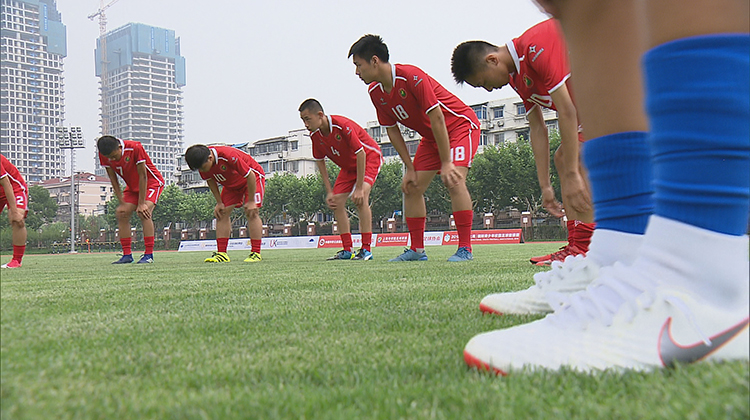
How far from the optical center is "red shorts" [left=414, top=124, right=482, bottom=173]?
5707 millimetres

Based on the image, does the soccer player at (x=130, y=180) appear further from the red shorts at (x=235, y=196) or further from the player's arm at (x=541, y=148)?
the player's arm at (x=541, y=148)

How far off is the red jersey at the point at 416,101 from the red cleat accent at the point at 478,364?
4670mm

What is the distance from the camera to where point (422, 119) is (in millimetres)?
6008

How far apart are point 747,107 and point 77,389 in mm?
1168

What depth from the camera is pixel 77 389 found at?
87 cm

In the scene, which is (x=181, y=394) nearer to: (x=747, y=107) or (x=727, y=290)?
(x=727, y=290)

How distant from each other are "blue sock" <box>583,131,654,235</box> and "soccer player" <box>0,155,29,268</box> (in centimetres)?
743

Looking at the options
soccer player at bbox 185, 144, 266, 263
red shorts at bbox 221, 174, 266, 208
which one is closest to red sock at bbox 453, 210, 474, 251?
soccer player at bbox 185, 144, 266, 263

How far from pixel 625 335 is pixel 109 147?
8037 millimetres

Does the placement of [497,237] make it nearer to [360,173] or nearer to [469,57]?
[360,173]

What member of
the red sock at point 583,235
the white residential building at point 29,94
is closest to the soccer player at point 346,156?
the red sock at point 583,235

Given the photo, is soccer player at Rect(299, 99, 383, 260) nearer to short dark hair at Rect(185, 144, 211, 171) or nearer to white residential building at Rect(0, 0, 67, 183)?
short dark hair at Rect(185, 144, 211, 171)

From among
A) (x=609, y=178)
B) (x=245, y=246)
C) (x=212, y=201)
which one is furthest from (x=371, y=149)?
(x=212, y=201)

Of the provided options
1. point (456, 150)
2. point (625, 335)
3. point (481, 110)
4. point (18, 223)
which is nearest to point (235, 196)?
point (18, 223)
